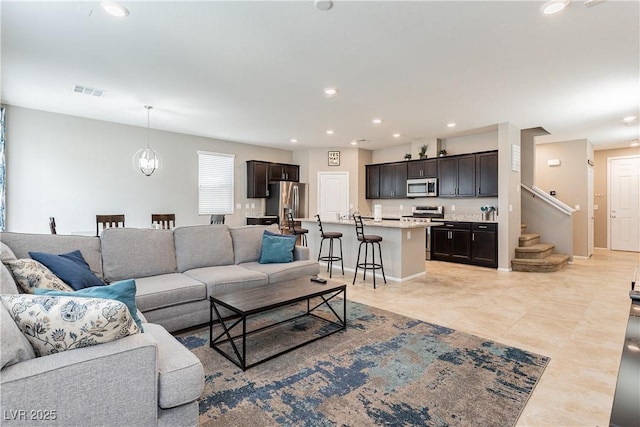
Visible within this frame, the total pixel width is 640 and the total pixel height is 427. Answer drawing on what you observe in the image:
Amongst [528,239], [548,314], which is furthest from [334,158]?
[548,314]

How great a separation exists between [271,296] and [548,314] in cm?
317

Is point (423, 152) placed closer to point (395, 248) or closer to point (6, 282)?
point (395, 248)

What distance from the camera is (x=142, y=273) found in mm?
3193

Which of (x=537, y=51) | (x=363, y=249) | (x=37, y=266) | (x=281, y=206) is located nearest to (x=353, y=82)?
(x=537, y=51)

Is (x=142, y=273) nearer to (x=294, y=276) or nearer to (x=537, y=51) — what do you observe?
(x=294, y=276)

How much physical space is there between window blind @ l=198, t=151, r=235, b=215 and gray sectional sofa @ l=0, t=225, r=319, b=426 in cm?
359

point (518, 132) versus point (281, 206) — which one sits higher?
point (518, 132)

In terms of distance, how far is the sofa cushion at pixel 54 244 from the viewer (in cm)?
250

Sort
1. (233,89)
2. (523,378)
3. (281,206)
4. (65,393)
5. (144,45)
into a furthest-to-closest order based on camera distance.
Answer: (281,206), (233,89), (144,45), (523,378), (65,393)

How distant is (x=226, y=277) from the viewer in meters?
3.23

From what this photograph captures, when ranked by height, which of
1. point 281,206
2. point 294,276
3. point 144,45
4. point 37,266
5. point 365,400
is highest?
point 144,45

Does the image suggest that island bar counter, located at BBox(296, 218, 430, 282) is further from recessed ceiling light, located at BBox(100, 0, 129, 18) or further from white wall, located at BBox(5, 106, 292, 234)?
recessed ceiling light, located at BBox(100, 0, 129, 18)

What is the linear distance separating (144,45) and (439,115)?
444cm

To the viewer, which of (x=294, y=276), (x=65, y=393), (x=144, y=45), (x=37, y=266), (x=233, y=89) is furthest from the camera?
(x=233, y=89)
